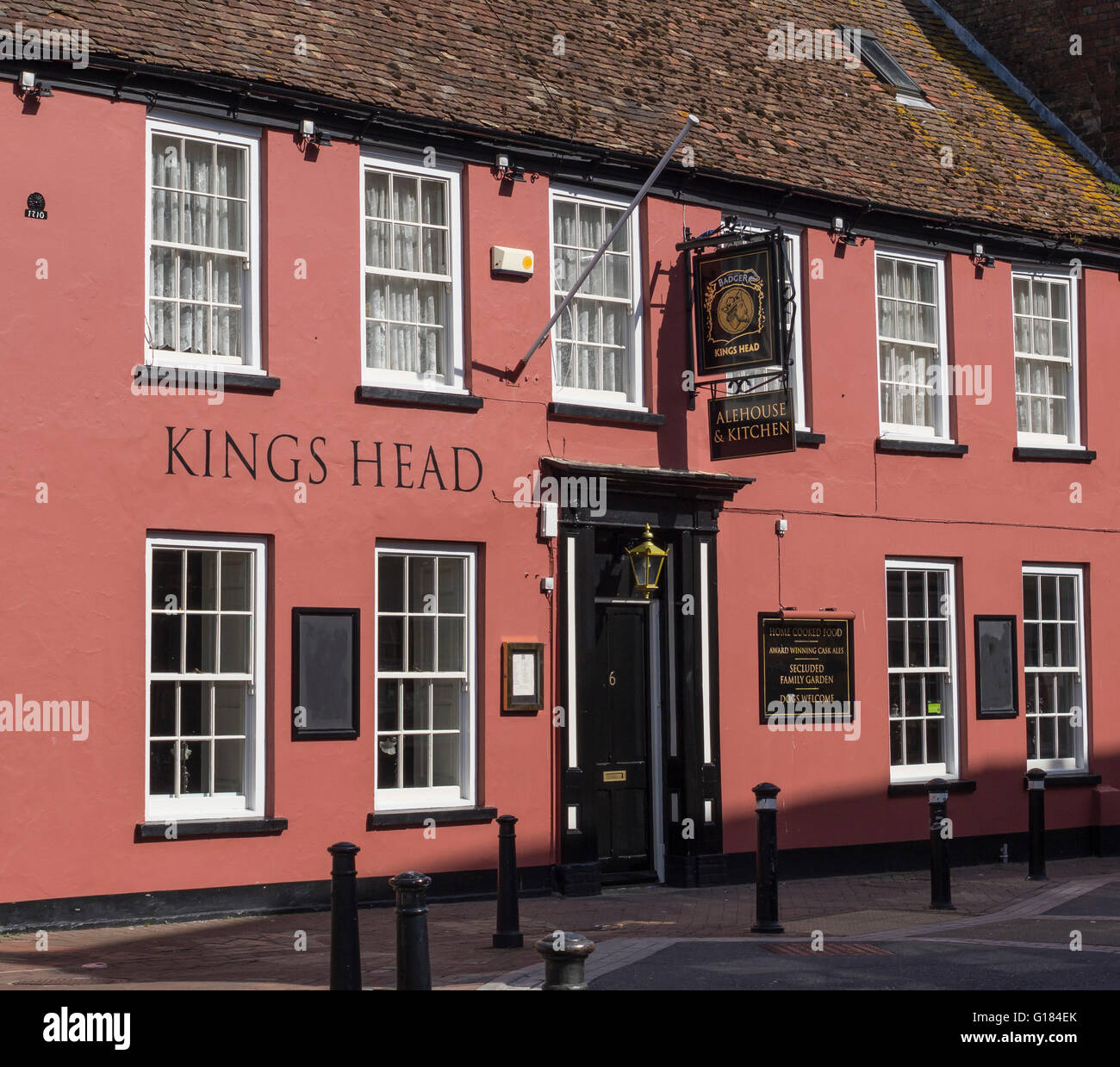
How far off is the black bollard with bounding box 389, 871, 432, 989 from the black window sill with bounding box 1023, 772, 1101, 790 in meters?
11.4

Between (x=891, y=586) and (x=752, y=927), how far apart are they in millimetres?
6239

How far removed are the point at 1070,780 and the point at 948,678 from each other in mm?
2076

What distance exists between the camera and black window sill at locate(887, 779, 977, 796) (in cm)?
1709

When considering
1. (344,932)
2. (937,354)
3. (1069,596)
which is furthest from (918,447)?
(344,932)

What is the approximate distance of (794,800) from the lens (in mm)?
16375

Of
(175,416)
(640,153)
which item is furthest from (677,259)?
(175,416)

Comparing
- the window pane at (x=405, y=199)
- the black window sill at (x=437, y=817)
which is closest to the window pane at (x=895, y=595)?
the black window sill at (x=437, y=817)

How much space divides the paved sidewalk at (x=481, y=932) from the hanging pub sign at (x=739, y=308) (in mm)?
4803

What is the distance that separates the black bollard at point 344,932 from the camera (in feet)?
28.2

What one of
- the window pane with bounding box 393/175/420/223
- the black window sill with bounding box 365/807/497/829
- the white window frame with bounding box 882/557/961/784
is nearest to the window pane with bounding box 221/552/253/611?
the black window sill with bounding box 365/807/497/829

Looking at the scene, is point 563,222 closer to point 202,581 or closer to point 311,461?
point 311,461

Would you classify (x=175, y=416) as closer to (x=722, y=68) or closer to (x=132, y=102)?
(x=132, y=102)

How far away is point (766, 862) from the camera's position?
12.0m

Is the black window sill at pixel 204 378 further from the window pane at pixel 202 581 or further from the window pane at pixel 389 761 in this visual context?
the window pane at pixel 389 761
